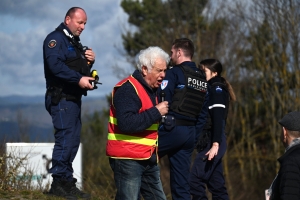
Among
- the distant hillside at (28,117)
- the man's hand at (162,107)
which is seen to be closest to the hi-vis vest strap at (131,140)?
the man's hand at (162,107)

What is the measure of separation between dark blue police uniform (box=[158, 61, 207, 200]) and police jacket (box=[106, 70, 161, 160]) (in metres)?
1.25

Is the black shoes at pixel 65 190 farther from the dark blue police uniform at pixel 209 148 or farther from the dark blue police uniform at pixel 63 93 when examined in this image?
the dark blue police uniform at pixel 209 148

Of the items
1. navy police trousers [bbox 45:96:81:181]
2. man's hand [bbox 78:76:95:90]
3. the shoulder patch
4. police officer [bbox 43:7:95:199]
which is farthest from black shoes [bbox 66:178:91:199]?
the shoulder patch

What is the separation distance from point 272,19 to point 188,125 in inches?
798

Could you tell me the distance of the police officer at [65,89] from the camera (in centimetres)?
705

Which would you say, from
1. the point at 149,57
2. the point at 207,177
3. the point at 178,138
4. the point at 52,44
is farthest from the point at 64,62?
the point at 207,177

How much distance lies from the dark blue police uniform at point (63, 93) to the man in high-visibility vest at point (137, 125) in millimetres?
1464

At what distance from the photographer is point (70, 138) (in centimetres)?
715

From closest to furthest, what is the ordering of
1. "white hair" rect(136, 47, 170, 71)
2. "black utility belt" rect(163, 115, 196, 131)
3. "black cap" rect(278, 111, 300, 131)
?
"black cap" rect(278, 111, 300, 131) → "white hair" rect(136, 47, 170, 71) → "black utility belt" rect(163, 115, 196, 131)

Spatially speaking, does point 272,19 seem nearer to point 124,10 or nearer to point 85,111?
point 124,10

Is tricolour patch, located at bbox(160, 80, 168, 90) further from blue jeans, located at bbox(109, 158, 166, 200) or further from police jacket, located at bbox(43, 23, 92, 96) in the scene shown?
blue jeans, located at bbox(109, 158, 166, 200)

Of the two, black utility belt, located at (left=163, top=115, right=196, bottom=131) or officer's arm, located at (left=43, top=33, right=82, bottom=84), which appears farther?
officer's arm, located at (left=43, top=33, right=82, bottom=84)

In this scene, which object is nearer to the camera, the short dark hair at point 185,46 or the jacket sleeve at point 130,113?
the jacket sleeve at point 130,113

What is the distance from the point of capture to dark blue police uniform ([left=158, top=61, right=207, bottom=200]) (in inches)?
278
